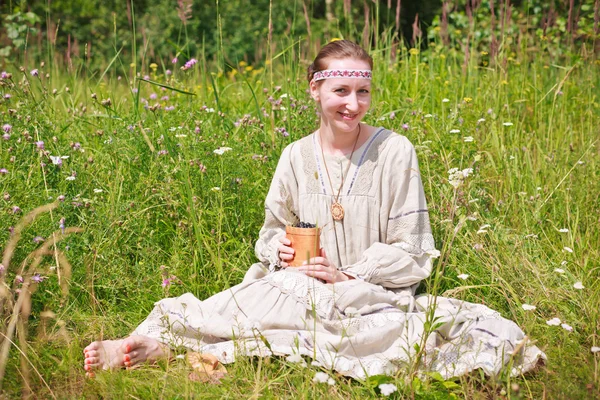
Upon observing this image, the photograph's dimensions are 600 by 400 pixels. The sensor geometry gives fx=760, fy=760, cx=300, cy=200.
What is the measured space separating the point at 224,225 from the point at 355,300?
100cm

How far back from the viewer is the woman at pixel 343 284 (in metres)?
2.82

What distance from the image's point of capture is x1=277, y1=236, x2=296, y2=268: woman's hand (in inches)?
122

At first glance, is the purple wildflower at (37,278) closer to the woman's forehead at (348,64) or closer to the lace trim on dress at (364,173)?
the lace trim on dress at (364,173)

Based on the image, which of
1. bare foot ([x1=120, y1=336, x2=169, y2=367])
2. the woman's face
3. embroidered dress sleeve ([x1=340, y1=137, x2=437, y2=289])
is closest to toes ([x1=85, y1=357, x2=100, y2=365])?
bare foot ([x1=120, y1=336, x2=169, y2=367])

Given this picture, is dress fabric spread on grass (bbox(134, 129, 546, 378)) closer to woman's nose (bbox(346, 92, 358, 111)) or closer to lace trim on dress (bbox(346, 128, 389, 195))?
lace trim on dress (bbox(346, 128, 389, 195))

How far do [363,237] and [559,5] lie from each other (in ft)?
17.4

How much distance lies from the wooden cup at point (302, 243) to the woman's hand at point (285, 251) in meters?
0.01

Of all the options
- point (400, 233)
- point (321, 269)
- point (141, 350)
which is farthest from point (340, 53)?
point (141, 350)

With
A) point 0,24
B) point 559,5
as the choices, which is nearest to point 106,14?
point 0,24

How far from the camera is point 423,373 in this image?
261 centimetres

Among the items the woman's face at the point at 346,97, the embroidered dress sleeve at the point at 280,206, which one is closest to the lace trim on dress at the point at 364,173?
the woman's face at the point at 346,97

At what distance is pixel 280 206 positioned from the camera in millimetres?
3400

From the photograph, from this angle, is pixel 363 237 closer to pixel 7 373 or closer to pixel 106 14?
pixel 7 373

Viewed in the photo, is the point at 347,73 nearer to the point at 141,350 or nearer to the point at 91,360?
the point at 141,350
